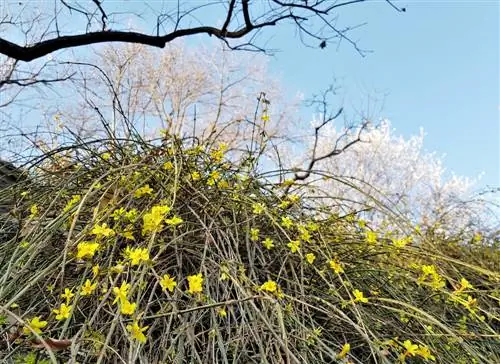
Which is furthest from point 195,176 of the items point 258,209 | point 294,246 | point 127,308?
point 127,308

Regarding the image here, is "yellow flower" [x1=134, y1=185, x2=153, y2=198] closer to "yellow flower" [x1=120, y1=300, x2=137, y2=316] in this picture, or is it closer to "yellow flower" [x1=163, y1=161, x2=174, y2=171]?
"yellow flower" [x1=163, y1=161, x2=174, y2=171]

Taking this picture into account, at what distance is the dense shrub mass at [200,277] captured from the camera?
0.66 m

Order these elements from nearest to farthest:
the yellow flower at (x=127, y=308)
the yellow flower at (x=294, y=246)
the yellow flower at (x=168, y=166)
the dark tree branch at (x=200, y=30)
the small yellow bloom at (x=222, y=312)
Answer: the yellow flower at (x=127, y=308)
the small yellow bloom at (x=222, y=312)
the yellow flower at (x=294, y=246)
the yellow flower at (x=168, y=166)
the dark tree branch at (x=200, y=30)

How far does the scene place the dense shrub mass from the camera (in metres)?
0.66

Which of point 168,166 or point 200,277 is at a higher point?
point 168,166

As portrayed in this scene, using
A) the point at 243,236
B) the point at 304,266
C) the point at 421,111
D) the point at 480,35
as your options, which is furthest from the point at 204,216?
the point at 421,111

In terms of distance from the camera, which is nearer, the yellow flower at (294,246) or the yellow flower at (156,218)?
the yellow flower at (156,218)

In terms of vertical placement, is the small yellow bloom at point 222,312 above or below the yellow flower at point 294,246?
below

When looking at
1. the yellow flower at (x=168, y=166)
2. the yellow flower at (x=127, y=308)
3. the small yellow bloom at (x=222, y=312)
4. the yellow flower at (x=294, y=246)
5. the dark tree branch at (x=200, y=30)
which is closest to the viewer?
the yellow flower at (x=127, y=308)

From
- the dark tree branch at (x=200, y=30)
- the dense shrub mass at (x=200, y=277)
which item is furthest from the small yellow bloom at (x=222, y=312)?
the dark tree branch at (x=200, y=30)

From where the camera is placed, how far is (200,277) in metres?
0.67

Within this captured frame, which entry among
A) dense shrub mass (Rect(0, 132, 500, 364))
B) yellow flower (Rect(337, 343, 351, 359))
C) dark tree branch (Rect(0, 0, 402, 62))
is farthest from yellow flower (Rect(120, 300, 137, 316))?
dark tree branch (Rect(0, 0, 402, 62))

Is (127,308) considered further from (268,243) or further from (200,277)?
(268,243)

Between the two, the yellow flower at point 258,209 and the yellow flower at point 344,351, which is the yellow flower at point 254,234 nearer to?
the yellow flower at point 258,209
